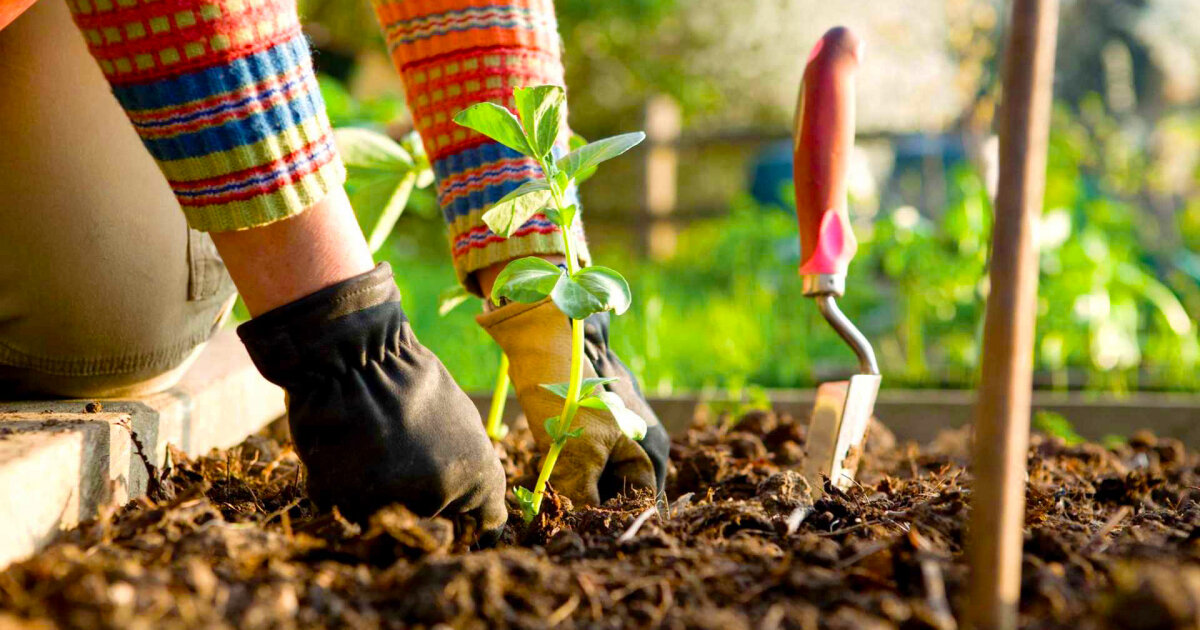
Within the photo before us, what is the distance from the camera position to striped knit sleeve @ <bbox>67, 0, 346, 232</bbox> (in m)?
0.82

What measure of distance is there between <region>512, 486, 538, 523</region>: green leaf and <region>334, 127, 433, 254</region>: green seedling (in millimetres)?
540

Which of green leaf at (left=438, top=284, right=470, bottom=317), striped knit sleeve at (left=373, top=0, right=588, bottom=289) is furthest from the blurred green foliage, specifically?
striped knit sleeve at (left=373, top=0, right=588, bottom=289)

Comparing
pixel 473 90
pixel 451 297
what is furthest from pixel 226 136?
pixel 451 297

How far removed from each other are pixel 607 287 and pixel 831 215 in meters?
0.46

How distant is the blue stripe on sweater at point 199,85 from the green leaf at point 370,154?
514mm

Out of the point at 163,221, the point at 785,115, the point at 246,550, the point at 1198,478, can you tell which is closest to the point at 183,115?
the point at 246,550

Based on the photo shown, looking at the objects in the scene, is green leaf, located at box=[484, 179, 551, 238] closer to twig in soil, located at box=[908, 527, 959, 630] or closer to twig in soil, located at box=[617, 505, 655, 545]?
twig in soil, located at box=[617, 505, 655, 545]

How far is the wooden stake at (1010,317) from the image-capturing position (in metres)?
0.58

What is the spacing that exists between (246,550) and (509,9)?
0.73 meters

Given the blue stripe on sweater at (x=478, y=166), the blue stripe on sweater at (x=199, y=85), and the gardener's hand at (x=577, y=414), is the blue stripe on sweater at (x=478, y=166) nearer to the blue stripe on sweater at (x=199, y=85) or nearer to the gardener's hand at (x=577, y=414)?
the gardener's hand at (x=577, y=414)

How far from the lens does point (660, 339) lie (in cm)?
309

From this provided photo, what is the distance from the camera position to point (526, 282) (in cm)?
90

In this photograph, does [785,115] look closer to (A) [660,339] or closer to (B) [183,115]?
(A) [660,339]

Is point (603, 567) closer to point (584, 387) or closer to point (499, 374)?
point (584, 387)
